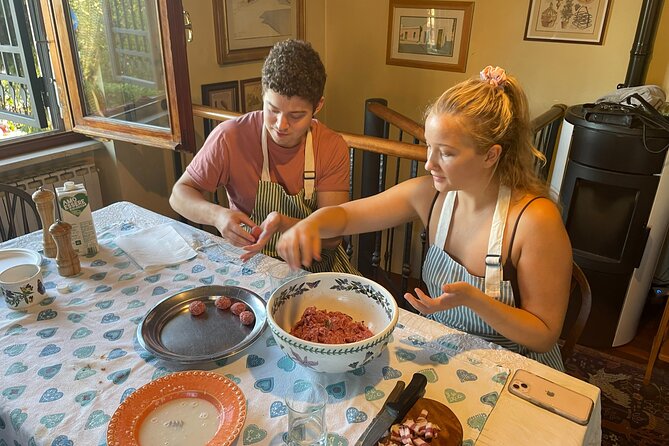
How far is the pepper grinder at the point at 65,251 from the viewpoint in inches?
49.4

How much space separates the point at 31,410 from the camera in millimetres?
872

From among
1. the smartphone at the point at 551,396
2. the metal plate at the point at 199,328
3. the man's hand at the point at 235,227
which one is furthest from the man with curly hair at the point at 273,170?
the smartphone at the point at 551,396

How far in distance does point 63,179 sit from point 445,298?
2031mm

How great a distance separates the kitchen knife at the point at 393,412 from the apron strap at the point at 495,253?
35cm

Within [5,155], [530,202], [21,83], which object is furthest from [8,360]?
[21,83]

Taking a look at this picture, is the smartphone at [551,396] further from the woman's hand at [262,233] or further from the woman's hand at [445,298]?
the woman's hand at [262,233]

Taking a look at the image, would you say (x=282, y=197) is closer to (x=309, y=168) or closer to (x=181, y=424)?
(x=309, y=168)

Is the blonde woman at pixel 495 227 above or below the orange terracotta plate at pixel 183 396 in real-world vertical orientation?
above

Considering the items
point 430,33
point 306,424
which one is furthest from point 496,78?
point 430,33

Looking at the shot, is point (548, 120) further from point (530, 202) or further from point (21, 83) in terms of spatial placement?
point (21, 83)

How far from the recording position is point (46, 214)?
133 centimetres

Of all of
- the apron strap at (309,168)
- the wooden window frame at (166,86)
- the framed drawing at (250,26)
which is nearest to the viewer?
the apron strap at (309,168)

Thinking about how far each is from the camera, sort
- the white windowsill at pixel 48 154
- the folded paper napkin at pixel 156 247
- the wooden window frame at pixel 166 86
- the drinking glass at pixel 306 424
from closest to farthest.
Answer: the drinking glass at pixel 306 424
the folded paper napkin at pixel 156 247
the wooden window frame at pixel 166 86
the white windowsill at pixel 48 154

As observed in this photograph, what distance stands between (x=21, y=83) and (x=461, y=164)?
219 centimetres
